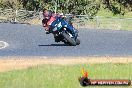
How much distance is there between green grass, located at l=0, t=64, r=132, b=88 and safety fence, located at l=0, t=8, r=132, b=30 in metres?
22.9

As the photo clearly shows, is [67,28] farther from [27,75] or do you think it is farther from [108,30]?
[108,30]

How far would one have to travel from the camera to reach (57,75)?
14.3 metres

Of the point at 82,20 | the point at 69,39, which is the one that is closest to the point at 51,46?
the point at 69,39

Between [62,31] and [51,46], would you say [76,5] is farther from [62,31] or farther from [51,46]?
[62,31]

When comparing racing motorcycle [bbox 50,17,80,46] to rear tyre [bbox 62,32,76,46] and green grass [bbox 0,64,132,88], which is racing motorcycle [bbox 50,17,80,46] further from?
green grass [bbox 0,64,132,88]

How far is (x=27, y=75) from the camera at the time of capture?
1436cm

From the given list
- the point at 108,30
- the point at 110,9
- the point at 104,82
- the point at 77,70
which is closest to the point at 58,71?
the point at 77,70

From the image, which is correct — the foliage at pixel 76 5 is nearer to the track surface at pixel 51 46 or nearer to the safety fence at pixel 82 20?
the safety fence at pixel 82 20

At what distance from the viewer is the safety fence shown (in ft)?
130

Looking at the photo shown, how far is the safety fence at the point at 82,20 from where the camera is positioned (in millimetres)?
39531

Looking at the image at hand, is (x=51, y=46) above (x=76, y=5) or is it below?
above

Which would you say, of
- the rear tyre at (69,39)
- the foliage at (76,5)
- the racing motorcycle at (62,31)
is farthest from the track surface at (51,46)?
the foliage at (76,5)

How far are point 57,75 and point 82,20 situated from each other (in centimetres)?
2644

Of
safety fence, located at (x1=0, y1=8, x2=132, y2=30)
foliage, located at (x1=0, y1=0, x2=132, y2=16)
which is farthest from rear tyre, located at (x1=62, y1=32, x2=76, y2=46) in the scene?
foliage, located at (x1=0, y1=0, x2=132, y2=16)
